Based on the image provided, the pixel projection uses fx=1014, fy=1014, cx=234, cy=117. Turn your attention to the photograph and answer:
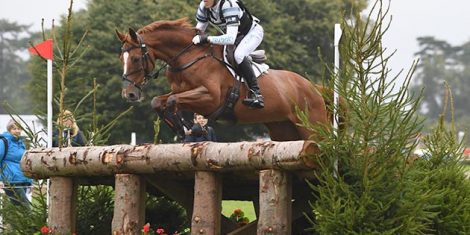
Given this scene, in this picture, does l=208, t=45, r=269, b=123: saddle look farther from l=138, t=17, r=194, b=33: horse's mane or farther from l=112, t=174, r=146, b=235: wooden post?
l=112, t=174, r=146, b=235: wooden post

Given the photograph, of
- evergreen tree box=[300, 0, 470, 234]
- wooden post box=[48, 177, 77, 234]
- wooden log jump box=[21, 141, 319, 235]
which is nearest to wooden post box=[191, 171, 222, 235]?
wooden log jump box=[21, 141, 319, 235]

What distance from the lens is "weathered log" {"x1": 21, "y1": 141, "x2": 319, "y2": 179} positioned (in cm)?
620

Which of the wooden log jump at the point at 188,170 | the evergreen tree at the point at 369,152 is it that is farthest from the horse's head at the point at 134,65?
the evergreen tree at the point at 369,152

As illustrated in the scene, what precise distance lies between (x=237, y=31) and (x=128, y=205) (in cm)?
208

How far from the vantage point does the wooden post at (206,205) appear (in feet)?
22.2

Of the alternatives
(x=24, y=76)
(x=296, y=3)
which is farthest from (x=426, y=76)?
(x=296, y=3)

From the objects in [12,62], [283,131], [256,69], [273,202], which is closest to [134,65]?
[256,69]

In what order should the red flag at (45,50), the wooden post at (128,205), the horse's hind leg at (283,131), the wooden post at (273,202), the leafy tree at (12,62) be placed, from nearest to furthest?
1. the wooden post at (273,202)
2. the wooden post at (128,205)
3. the red flag at (45,50)
4. the horse's hind leg at (283,131)
5. the leafy tree at (12,62)

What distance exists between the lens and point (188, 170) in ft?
22.5

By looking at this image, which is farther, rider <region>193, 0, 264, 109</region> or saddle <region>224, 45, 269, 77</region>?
saddle <region>224, 45, 269, 77</region>

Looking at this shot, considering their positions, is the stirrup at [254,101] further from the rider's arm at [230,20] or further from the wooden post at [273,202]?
the wooden post at [273,202]

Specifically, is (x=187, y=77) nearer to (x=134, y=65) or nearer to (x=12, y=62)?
(x=134, y=65)

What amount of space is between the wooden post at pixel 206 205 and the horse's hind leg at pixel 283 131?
258 cm

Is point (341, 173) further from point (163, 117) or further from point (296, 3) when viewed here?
point (296, 3)
